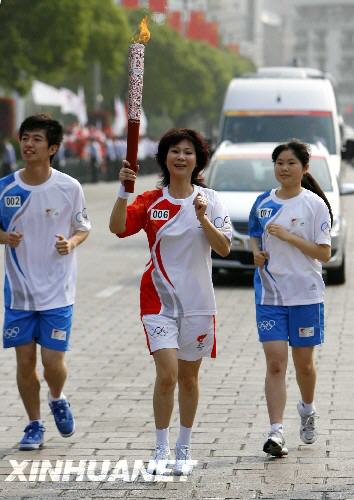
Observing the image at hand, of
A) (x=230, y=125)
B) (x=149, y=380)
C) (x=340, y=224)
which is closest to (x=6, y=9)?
(x=230, y=125)

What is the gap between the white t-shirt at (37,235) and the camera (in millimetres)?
7488

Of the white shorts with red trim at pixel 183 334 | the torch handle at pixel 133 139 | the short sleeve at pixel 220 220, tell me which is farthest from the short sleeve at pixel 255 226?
the torch handle at pixel 133 139

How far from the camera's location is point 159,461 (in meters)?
6.84

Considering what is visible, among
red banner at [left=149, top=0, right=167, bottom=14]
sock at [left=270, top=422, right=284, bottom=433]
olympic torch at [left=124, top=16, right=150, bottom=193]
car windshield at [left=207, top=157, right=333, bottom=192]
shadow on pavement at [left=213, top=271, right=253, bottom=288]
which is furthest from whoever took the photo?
car windshield at [left=207, top=157, right=333, bottom=192]

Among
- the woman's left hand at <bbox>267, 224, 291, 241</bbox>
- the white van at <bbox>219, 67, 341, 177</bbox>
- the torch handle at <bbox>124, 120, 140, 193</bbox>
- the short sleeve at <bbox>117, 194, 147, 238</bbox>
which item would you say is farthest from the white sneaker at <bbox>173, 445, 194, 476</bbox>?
the white van at <bbox>219, 67, 341, 177</bbox>

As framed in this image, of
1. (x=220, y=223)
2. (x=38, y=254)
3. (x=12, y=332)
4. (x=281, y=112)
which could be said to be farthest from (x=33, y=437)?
(x=281, y=112)

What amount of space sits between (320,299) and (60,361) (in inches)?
53.4

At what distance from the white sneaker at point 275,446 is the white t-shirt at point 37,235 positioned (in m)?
1.27

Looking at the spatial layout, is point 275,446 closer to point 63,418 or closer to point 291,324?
point 291,324

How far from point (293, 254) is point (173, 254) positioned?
85 cm

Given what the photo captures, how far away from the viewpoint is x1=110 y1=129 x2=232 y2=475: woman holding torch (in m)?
6.87

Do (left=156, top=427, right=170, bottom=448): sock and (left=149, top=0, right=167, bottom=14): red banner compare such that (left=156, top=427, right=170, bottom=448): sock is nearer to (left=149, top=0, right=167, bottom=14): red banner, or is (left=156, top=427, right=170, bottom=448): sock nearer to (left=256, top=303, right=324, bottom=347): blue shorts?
(left=256, top=303, right=324, bottom=347): blue shorts

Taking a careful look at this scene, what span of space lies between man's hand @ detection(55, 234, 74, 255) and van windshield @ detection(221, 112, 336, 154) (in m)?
14.5

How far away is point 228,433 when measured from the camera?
26.1ft
